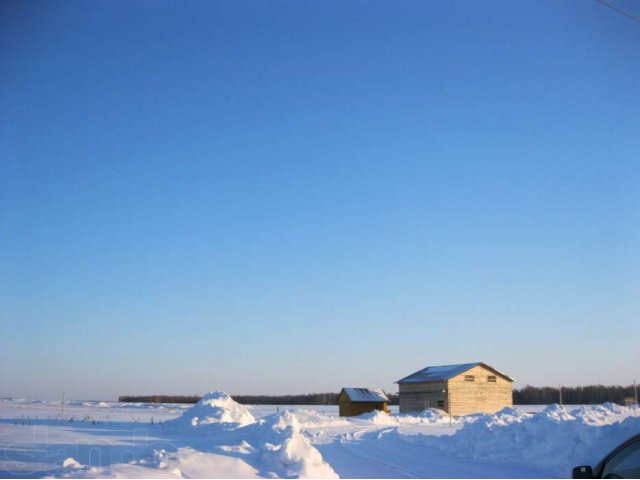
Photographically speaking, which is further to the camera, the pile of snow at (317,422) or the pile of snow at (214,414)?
the pile of snow at (317,422)

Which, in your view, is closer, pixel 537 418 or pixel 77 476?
pixel 77 476

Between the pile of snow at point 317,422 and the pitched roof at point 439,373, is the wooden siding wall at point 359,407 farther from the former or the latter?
the pile of snow at point 317,422

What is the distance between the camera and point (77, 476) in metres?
10.7

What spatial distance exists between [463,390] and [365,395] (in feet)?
28.5

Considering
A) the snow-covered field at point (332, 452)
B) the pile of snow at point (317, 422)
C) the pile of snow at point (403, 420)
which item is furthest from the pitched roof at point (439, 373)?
the snow-covered field at point (332, 452)

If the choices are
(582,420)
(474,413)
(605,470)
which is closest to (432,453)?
(582,420)

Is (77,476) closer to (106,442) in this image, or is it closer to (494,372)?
(106,442)

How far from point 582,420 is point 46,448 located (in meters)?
17.7

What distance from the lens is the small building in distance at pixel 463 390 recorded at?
154 ft

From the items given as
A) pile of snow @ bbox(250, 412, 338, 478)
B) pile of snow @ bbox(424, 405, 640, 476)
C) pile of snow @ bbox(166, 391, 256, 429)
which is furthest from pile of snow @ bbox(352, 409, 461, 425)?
pile of snow @ bbox(250, 412, 338, 478)

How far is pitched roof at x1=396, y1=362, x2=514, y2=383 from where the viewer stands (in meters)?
48.0

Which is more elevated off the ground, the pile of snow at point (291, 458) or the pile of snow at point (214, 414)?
the pile of snow at point (291, 458)

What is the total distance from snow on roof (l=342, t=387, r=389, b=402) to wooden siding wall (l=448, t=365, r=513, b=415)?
655cm

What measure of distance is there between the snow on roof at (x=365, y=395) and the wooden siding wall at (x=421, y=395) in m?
2.14
